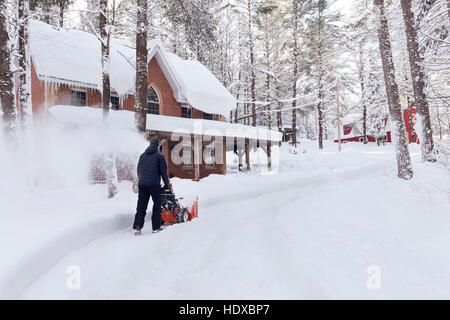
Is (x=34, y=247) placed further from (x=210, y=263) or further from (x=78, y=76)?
(x=78, y=76)

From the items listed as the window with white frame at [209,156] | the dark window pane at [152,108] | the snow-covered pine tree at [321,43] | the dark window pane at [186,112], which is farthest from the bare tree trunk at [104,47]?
the snow-covered pine tree at [321,43]

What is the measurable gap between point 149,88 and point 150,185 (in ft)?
39.3

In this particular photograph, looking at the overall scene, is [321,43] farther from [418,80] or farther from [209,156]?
[418,80]

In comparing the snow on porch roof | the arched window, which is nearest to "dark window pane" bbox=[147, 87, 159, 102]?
the arched window

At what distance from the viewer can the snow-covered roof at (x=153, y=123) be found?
1126 centimetres

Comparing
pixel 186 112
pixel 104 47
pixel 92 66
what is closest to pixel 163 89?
pixel 186 112

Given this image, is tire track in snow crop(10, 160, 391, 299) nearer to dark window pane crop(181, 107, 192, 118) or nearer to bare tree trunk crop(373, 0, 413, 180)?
bare tree trunk crop(373, 0, 413, 180)

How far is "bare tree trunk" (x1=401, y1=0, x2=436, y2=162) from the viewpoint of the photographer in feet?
30.2

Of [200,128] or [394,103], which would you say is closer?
[394,103]

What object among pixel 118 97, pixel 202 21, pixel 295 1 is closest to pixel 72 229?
pixel 202 21

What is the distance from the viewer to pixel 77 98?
1338 centimetres
